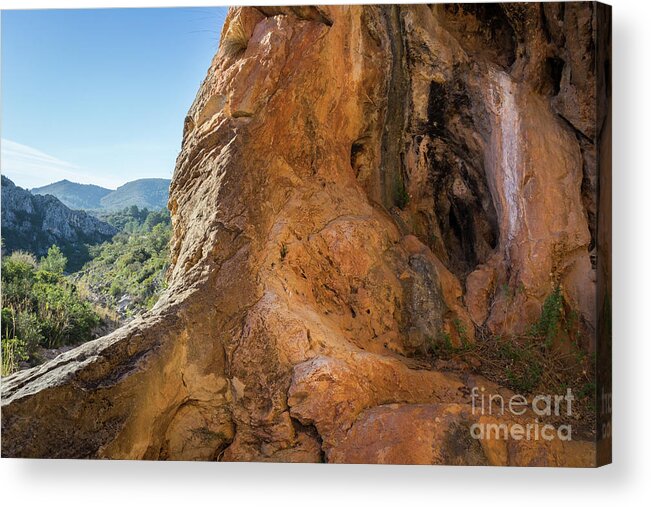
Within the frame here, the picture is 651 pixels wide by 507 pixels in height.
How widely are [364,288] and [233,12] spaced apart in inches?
104

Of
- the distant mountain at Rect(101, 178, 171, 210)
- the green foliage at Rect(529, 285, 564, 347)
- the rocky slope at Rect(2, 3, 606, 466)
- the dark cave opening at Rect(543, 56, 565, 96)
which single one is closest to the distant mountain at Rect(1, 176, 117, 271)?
the distant mountain at Rect(101, 178, 171, 210)

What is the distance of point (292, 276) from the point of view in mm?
6395

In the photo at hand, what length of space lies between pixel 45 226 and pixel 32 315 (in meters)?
0.84

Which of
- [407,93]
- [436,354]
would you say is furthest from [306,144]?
[436,354]

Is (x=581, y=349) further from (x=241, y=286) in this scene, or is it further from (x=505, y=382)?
(x=241, y=286)

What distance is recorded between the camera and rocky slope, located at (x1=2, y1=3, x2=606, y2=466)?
586 centimetres

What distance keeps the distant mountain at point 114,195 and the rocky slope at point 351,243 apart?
411 mm

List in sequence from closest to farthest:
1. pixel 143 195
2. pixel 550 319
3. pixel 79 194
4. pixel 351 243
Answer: pixel 550 319 → pixel 351 243 → pixel 79 194 → pixel 143 195

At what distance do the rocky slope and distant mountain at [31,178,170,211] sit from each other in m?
0.41

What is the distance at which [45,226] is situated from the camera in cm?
693

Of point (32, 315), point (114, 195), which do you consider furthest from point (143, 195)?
point (32, 315)

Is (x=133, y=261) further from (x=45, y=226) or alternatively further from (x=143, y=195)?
(x=45, y=226)

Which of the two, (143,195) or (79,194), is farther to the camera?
(143,195)

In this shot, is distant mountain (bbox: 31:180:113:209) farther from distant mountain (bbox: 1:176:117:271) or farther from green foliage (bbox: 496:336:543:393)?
green foliage (bbox: 496:336:543:393)
